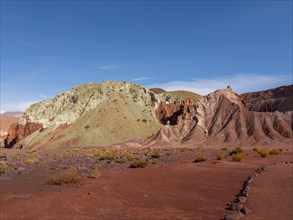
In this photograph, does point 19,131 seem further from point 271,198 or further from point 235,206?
point 235,206

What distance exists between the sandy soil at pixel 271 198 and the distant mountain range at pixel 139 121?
50.8 meters

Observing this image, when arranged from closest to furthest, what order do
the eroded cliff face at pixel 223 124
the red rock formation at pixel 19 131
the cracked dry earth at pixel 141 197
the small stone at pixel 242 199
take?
the cracked dry earth at pixel 141 197 < the small stone at pixel 242 199 < the eroded cliff face at pixel 223 124 < the red rock formation at pixel 19 131

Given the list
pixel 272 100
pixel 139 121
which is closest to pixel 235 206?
pixel 139 121

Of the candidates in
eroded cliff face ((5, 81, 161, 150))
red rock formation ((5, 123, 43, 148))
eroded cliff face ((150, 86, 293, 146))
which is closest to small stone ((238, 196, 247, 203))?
eroded cliff face ((150, 86, 293, 146))

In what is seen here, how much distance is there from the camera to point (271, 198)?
1240cm

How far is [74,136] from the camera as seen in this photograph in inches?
2963

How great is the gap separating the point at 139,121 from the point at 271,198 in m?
73.7

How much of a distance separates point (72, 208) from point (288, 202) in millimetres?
7829

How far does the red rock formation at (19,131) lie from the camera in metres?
91.3

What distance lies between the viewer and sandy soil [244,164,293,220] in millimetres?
10122

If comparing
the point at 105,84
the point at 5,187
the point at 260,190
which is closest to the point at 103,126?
the point at 105,84

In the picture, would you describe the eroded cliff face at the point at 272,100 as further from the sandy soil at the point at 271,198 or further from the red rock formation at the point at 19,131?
the sandy soil at the point at 271,198

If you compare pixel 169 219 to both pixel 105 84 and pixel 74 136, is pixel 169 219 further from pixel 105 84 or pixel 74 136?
pixel 105 84

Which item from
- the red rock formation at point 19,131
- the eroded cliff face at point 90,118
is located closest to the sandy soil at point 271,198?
the eroded cliff face at point 90,118
